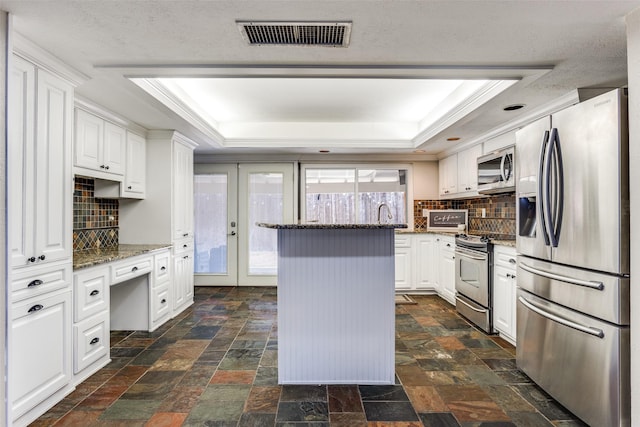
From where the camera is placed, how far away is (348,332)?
93.6 inches

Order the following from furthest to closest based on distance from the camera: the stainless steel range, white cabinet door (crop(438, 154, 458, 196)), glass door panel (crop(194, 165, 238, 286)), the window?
the window
glass door panel (crop(194, 165, 238, 286))
white cabinet door (crop(438, 154, 458, 196))
the stainless steel range

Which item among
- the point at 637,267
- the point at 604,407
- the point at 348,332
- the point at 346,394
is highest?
the point at 637,267

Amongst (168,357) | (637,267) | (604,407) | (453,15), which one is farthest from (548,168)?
(168,357)

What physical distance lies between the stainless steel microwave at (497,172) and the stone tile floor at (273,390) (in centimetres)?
154

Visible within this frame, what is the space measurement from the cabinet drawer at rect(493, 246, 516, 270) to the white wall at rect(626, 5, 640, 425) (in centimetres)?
137

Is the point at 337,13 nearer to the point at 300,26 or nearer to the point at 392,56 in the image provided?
the point at 300,26

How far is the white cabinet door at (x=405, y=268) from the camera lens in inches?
195

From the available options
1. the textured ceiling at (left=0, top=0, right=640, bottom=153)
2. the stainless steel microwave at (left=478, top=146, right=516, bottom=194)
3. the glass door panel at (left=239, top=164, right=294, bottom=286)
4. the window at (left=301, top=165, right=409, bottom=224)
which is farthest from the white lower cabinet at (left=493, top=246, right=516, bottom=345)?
the glass door panel at (left=239, top=164, right=294, bottom=286)

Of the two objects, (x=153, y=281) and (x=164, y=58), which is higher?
(x=164, y=58)

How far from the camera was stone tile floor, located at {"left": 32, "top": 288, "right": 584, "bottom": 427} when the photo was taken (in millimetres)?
1990

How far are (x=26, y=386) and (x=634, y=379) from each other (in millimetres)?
3196

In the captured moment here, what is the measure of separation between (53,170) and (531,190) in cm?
322

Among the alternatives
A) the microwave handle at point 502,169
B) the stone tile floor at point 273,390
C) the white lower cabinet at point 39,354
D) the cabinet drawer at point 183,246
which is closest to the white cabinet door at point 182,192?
the cabinet drawer at point 183,246

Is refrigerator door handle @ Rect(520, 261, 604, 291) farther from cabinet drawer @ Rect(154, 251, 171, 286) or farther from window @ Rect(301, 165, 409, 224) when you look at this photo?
cabinet drawer @ Rect(154, 251, 171, 286)
